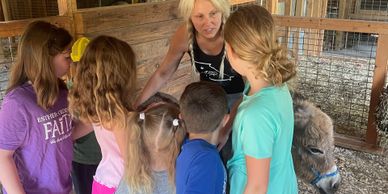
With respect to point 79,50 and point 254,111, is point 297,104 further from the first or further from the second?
point 79,50

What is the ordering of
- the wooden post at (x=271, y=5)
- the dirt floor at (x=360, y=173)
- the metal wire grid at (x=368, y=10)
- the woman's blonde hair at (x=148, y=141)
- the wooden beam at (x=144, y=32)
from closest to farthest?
the woman's blonde hair at (x=148, y=141), the wooden beam at (x=144, y=32), the dirt floor at (x=360, y=173), the wooden post at (x=271, y=5), the metal wire grid at (x=368, y=10)

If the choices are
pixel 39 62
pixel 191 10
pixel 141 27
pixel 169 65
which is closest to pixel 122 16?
pixel 141 27

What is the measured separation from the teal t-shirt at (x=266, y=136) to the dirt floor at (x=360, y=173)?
1856 mm

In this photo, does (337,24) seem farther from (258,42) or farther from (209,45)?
(258,42)

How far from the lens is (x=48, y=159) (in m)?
1.55

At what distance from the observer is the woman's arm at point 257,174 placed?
1.21 m

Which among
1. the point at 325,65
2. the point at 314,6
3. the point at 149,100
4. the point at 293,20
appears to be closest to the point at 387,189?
the point at 293,20

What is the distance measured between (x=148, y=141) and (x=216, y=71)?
0.66m

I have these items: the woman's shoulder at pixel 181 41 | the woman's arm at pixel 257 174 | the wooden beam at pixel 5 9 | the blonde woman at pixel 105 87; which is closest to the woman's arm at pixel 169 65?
the woman's shoulder at pixel 181 41

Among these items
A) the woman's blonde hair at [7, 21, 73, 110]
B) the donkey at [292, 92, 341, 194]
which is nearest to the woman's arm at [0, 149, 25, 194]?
the woman's blonde hair at [7, 21, 73, 110]

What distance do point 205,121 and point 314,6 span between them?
6921 mm

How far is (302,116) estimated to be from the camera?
7.32 feet

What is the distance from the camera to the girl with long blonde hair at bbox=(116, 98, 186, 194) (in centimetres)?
136

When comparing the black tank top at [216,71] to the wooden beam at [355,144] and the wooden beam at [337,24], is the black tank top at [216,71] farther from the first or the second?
the wooden beam at [355,144]
